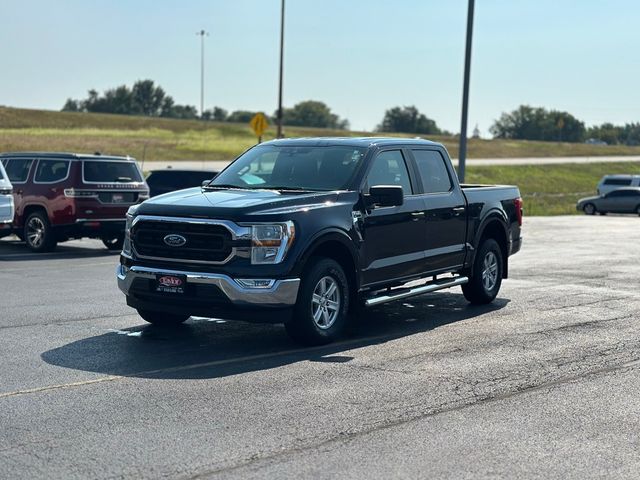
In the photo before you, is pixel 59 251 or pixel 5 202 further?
pixel 59 251

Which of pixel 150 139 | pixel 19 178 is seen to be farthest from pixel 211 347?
pixel 150 139

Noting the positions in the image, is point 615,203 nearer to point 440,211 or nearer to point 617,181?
point 617,181

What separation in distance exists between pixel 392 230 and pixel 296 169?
1.16 meters

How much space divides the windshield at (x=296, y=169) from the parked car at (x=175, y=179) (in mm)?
12830

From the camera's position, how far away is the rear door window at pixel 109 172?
1991cm

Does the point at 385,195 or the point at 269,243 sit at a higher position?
the point at 385,195

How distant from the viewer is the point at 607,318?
12.3 metres

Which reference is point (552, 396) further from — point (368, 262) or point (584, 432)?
point (368, 262)

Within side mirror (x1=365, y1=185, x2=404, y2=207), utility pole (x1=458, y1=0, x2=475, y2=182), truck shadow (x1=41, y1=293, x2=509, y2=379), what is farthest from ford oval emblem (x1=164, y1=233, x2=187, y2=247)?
utility pole (x1=458, y1=0, x2=475, y2=182)

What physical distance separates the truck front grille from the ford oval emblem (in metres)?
0.02

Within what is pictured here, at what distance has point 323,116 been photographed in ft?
511

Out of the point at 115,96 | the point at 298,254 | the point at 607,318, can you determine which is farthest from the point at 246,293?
the point at 115,96

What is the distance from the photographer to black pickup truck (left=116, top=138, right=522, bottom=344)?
381 inches

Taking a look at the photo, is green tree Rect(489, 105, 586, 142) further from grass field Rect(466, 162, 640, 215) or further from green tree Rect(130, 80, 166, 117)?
grass field Rect(466, 162, 640, 215)
